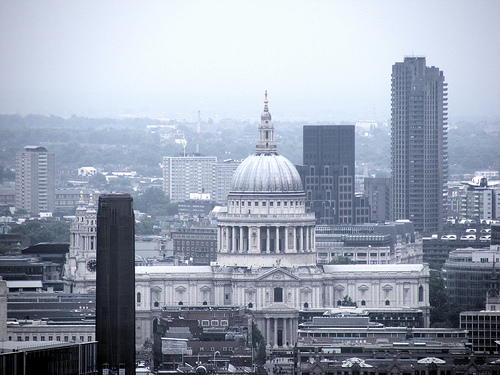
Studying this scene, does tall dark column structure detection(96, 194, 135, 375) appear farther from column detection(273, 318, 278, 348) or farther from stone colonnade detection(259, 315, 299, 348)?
column detection(273, 318, 278, 348)

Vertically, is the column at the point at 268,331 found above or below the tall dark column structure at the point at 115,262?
below

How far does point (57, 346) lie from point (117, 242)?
76.5 feet

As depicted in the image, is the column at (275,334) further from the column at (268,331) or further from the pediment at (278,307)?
the pediment at (278,307)

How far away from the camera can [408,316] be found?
18912 centimetres

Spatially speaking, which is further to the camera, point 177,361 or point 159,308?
point 159,308

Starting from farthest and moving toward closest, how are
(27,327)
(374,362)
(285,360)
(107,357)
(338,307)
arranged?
(338,307) → (285,360) → (27,327) → (374,362) → (107,357)

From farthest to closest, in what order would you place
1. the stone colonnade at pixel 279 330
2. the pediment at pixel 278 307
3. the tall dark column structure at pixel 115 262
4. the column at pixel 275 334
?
1. the pediment at pixel 278 307
2. the column at pixel 275 334
3. the stone colonnade at pixel 279 330
4. the tall dark column structure at pixel 115 262

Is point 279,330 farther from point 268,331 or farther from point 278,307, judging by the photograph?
point 278,307

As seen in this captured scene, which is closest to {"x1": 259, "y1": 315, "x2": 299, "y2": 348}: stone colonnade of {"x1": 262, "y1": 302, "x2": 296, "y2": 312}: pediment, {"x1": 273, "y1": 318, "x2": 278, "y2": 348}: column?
{"x1": 273, "y1": 318, "x2": 278, "y2": 348}: column

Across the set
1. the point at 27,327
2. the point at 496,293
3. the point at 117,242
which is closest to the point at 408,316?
the point at 496,293

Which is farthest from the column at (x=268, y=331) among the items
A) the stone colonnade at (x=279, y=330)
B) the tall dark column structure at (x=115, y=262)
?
the tall dark column structure at (x=115, y=262)

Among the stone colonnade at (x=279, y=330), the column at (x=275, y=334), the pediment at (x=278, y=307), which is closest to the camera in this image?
the stone colonnade at (x=279, y=330)

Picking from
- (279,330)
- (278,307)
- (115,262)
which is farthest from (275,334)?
(115,262)

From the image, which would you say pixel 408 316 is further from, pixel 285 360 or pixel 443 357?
pixel 443 357
